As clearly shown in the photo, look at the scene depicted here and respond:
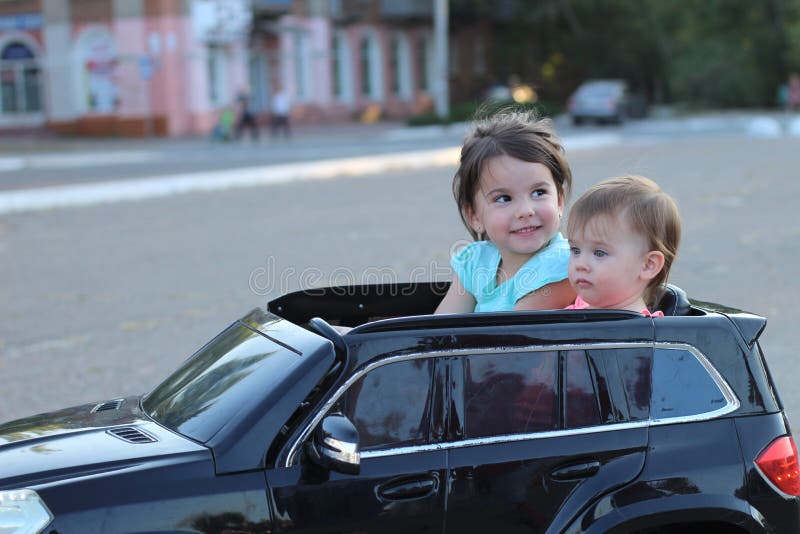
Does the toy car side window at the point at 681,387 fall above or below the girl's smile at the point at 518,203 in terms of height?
below

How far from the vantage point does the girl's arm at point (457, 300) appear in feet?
13.0

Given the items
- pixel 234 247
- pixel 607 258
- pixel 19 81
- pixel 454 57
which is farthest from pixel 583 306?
pixel 454 57

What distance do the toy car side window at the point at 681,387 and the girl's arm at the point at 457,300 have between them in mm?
871

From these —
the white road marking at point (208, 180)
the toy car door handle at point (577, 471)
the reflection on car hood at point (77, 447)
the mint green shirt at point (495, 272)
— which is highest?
the mint green shirt at point (495, 272)

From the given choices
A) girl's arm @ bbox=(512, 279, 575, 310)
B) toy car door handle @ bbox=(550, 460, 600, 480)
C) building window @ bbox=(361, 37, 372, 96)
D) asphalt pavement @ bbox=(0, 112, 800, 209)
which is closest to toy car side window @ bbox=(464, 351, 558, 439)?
toy car door handle @ bbox=(550, 460, 600, 480)

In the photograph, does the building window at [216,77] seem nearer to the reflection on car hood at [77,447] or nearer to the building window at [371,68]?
the building window at [371,68]

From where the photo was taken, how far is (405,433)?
3084mm

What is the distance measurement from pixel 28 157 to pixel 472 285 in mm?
27311

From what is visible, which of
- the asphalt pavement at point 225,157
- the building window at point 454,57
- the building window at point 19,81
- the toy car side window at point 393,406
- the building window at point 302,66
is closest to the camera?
the toy car side window at point 393,406

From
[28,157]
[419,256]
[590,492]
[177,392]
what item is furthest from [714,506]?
[28,157]

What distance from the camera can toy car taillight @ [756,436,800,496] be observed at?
3.25 m

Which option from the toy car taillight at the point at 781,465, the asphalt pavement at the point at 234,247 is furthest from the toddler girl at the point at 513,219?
the toy car taillight at the point at 781,465

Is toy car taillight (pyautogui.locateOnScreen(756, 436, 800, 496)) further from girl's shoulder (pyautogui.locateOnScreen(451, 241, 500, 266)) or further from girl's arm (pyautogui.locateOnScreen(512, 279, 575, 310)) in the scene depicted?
girl's shoulder (pyautogui.locateOnScreen(451, 241, 500, 266))

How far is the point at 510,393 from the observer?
125 inches
